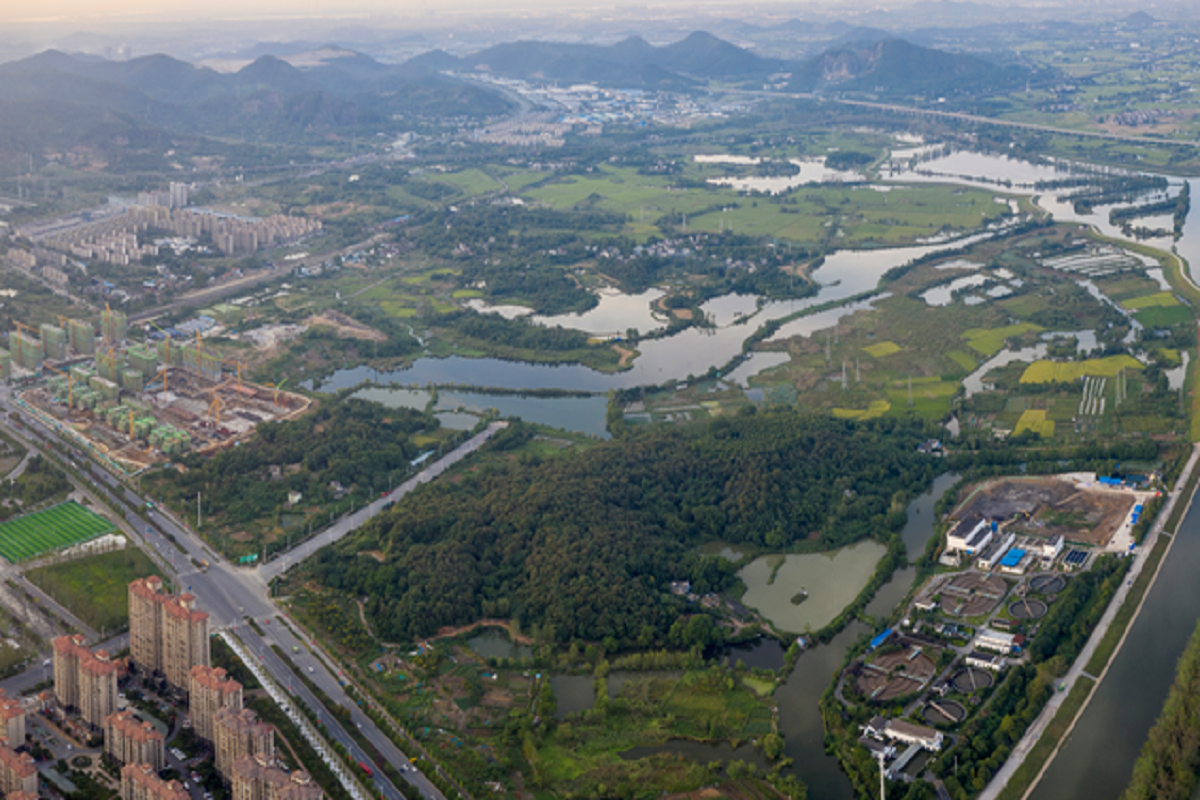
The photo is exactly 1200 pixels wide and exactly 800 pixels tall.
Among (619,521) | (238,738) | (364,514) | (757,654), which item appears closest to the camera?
(238,738)

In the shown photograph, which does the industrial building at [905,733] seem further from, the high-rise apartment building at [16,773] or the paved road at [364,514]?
the high-rise apartment building at [16,773]

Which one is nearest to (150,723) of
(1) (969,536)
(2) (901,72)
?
(1) (969,536)

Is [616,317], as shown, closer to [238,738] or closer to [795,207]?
[795,207]

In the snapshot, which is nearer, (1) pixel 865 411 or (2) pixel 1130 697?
(2) pixel 1130 697

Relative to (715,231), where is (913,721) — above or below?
below

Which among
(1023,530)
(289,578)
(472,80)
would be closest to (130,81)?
(472,80)

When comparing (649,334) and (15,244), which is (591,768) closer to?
(649,334)

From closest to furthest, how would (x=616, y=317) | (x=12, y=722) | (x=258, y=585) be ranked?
(x=12, y=722) → (x=258, y=585) → (x=616, y=317)

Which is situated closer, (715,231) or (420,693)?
(420,693)
